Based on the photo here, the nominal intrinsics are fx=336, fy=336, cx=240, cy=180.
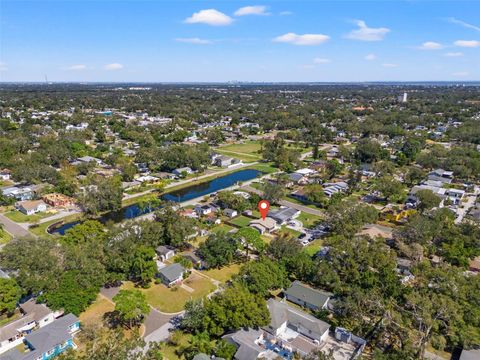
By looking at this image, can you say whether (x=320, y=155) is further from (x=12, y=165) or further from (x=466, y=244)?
(x=12, y=165)

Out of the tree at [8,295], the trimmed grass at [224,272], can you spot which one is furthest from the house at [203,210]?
the tree at [8,295]

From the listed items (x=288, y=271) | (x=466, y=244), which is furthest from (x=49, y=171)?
(x=466, y=244)

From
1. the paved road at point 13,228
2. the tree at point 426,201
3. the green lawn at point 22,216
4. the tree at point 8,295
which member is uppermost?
the tree at point 426,201

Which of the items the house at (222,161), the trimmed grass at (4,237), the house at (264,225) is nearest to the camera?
the trimmed grass at (4,237)

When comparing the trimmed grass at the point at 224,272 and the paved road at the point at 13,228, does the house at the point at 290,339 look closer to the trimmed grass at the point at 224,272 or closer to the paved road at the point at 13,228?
the trimmed grass at the point at 224,272

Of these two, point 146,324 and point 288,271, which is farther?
point 288,271
